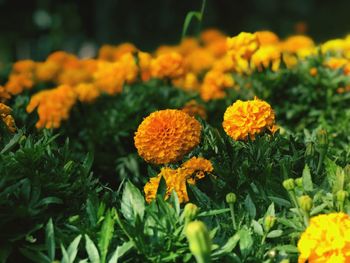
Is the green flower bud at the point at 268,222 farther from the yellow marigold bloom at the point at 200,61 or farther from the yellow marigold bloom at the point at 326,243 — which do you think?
the yellow marigold bloom at the point at 200,61

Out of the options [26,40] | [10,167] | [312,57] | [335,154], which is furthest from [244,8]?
[10,167]

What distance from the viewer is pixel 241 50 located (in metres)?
3.16

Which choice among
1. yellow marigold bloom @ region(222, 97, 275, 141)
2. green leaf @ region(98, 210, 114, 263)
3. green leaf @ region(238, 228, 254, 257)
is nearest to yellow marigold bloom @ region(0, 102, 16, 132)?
green leaf @ region(98, 210, 114, 263)

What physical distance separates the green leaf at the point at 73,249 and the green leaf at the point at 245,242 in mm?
427

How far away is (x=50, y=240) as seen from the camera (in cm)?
173

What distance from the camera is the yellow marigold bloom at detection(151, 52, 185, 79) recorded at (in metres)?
3.58

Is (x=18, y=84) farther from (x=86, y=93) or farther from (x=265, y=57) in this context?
(x=265, y=57)

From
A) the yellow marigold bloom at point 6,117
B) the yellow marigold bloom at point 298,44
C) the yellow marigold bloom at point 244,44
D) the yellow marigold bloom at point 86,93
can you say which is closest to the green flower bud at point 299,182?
the yellow marigold bloom at point 6,117

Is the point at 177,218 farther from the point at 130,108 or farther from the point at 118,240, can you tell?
the point at 130,108

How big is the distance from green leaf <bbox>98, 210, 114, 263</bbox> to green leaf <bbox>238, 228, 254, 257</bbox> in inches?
13.5

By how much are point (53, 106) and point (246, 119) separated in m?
1.58

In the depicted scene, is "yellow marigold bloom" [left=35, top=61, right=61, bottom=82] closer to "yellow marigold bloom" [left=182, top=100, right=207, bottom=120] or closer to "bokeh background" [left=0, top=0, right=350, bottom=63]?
"yellow marigold bloom" [left=182, top=100, right=207, bottom=120]

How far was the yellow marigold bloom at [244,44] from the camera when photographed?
3121 millimetres

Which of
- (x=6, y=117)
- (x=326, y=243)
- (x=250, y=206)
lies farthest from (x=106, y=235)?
(x=6, y=117)
